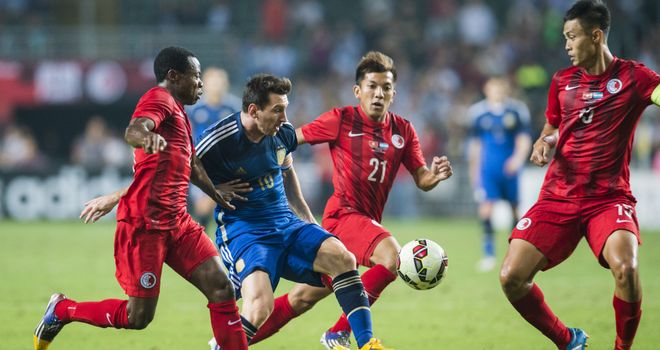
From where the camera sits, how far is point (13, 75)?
20.6 meters

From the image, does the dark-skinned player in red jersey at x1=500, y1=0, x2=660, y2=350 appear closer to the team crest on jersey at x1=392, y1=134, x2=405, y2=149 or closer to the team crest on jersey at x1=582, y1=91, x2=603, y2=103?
the team crest on jersey at x1=582, y1=91, x2=603, y2=103

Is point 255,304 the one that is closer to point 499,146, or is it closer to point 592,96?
point 592,96

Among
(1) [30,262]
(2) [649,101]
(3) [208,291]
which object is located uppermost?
(2) [649,101]

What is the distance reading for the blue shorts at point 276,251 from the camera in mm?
6328

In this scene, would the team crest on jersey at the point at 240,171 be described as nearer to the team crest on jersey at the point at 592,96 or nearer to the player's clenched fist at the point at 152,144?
the player's clenched fist at the point at 152,144

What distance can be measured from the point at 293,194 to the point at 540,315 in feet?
6.54

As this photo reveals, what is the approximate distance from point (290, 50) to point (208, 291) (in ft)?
57.6

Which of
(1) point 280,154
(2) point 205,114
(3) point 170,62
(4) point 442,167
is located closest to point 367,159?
(4) point 442,167

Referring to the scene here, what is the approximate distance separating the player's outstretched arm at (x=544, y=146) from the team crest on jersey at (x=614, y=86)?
493 millimetres

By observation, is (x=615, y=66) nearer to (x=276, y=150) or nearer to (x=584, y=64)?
(x=584, y=64)

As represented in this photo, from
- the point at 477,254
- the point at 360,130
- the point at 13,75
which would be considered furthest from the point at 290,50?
the point at 360,130

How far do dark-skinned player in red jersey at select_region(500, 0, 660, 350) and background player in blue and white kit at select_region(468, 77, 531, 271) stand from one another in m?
6.73

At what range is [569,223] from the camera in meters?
6.27

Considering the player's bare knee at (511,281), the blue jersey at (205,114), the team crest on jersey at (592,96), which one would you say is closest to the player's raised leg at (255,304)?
the player's bare knee at (511,281)
